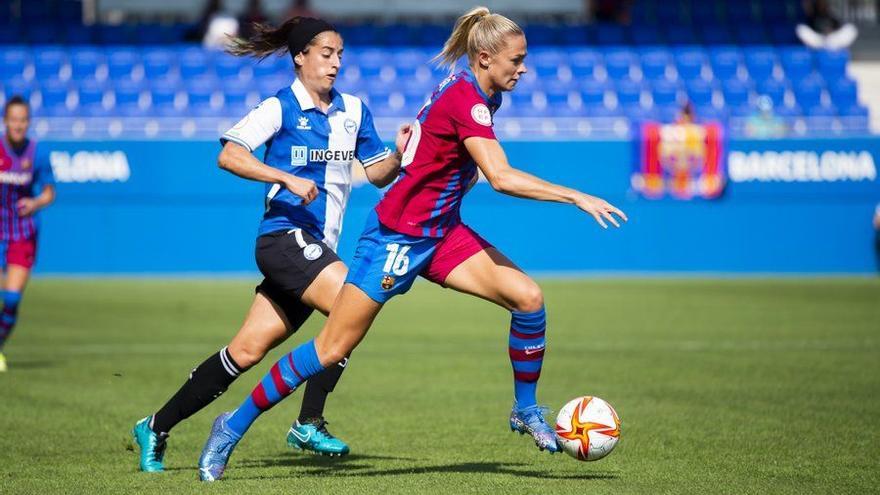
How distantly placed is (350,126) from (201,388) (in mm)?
1534

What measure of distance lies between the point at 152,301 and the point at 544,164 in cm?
728

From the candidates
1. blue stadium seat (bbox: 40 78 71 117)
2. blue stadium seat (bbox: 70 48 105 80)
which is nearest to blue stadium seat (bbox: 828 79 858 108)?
blue stadium seat (bbox: 70 48 105 80)

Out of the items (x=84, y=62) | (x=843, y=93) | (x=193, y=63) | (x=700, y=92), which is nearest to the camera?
(x=84, y=62)

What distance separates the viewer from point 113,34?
26.1m

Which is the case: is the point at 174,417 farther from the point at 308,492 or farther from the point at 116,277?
the point at 116,277

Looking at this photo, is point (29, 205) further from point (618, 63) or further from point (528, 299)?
point (618, 63)

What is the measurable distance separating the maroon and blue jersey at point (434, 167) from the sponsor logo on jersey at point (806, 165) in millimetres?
16911

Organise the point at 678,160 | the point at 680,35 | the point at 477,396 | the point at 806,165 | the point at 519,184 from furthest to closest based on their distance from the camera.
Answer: the point at 680,35
the point at 806,165
the point at 678,160
the point at 477,396
the point at 519,184

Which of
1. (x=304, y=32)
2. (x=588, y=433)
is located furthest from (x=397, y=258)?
(x=304, y=32)

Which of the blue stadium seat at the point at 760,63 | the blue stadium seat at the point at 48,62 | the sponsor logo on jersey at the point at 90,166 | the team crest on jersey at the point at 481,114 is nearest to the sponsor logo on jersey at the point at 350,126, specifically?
the team crest on jersey at the point at 481,114

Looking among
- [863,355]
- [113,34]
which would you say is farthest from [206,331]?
[113,34]

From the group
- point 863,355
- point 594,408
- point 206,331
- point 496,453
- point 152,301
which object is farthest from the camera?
point 152,301

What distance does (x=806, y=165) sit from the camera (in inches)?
890

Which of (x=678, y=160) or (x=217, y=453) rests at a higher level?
(x=217, y=453)
